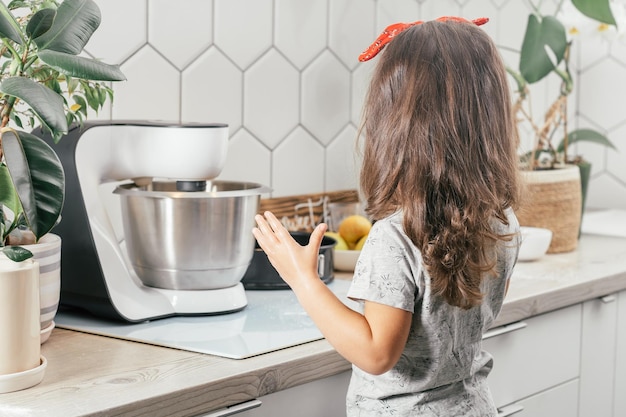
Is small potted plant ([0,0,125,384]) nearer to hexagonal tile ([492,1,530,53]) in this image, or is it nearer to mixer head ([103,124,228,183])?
mixer head ([103,124,228,183])

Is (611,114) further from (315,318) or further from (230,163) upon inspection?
(315,318)

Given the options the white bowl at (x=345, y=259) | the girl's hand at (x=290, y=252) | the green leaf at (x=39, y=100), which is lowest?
the white bowl at (x=345, y=259)

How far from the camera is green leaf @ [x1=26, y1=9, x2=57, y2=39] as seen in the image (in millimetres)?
1038

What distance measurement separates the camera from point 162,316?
139cm

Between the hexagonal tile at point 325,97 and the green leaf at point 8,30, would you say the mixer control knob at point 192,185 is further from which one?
the hexagonal tile at point 325,97

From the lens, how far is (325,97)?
207cm

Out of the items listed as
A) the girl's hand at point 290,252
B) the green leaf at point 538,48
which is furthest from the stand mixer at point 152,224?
the green leaf at point 538,48

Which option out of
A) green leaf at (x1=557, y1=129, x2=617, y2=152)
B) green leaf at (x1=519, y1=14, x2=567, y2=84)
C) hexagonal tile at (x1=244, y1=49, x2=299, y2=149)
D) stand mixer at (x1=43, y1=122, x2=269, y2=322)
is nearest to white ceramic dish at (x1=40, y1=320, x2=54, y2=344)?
stand mixer at (x1=43, y1=122, x2=269, y2=322)

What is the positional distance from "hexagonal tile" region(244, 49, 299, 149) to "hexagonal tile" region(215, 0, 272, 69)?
3 centimetres

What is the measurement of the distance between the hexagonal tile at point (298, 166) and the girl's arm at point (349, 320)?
82cm

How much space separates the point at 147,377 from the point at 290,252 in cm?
24

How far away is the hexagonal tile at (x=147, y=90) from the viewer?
165 centimetres

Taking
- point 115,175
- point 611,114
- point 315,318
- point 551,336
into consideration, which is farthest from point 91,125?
point 611,114

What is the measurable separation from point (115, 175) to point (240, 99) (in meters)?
0.55
